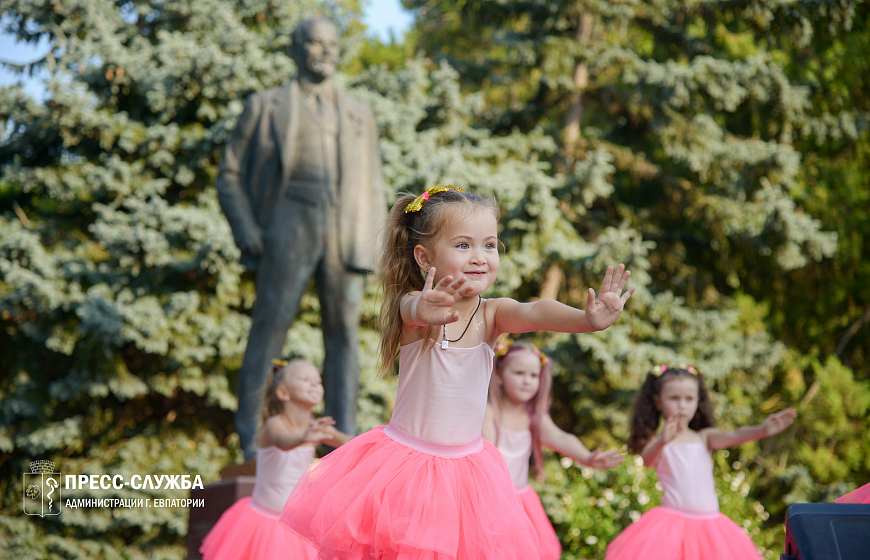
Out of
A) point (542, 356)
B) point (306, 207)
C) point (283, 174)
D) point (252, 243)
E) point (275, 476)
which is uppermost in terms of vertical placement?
point (283, 174)

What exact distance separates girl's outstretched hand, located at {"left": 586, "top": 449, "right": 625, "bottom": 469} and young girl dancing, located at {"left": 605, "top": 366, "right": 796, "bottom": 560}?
1.42 feet

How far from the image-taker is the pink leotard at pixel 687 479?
4543mm

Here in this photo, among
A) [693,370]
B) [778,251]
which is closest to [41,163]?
[693,370]

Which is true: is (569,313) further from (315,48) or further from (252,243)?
(315,48)

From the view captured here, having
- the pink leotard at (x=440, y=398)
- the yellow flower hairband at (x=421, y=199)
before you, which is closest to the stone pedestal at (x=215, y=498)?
the pink leotard at (x=440, y=398)

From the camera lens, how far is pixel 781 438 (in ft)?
33.6

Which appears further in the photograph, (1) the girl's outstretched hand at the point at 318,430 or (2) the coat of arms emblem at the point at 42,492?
(2) the coat of arms emblem at the point at 42,492

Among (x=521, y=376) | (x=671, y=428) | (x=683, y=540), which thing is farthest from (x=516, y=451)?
(x=683, y=540)

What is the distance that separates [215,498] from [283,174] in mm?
2264

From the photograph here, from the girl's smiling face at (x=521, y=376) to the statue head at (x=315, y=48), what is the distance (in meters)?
2.50

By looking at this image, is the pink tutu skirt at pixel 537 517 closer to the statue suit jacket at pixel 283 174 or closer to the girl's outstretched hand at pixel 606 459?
the girl's outstretched hand at pixel 606 459

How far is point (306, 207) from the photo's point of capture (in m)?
5.39

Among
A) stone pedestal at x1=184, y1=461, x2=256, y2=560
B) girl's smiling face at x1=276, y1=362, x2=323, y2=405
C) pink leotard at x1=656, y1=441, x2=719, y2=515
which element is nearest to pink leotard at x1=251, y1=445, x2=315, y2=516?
girl's smiling face at x1=276, y1=362, x2=323, y2=405

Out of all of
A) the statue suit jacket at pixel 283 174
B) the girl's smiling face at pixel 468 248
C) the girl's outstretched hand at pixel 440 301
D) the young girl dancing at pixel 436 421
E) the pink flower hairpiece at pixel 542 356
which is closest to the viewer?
the girl's outstretched hand at pixel 440 301
